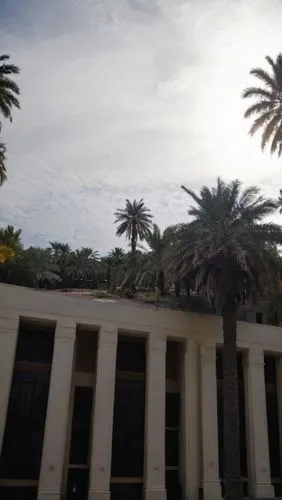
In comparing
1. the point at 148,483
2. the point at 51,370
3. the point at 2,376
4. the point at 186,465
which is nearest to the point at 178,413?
the point at 186,465

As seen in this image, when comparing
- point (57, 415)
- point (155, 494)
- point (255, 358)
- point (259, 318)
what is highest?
point (259, 318)

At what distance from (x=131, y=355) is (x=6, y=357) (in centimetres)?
727

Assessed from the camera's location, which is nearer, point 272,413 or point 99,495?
point 99,495

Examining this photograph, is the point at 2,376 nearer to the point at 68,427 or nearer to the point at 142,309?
the point at 68,427

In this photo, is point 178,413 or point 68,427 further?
point 178,413

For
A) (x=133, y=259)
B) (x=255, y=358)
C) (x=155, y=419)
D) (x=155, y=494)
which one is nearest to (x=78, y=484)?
(x=155, y=494)

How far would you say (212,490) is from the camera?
22656 millimetres

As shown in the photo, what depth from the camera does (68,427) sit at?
2225cm

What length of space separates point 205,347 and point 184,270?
15.1 ft

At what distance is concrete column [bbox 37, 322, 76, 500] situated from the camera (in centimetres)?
1958

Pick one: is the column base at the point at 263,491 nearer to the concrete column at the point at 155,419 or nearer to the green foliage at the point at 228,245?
the concrete column at the point at 155,419

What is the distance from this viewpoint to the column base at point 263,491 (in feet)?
78.9

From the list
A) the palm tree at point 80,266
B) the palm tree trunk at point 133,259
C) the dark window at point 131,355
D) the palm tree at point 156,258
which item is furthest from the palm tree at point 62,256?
the dark window at point 131,355

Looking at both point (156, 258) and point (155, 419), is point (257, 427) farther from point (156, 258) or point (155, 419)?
point (156, 258)
